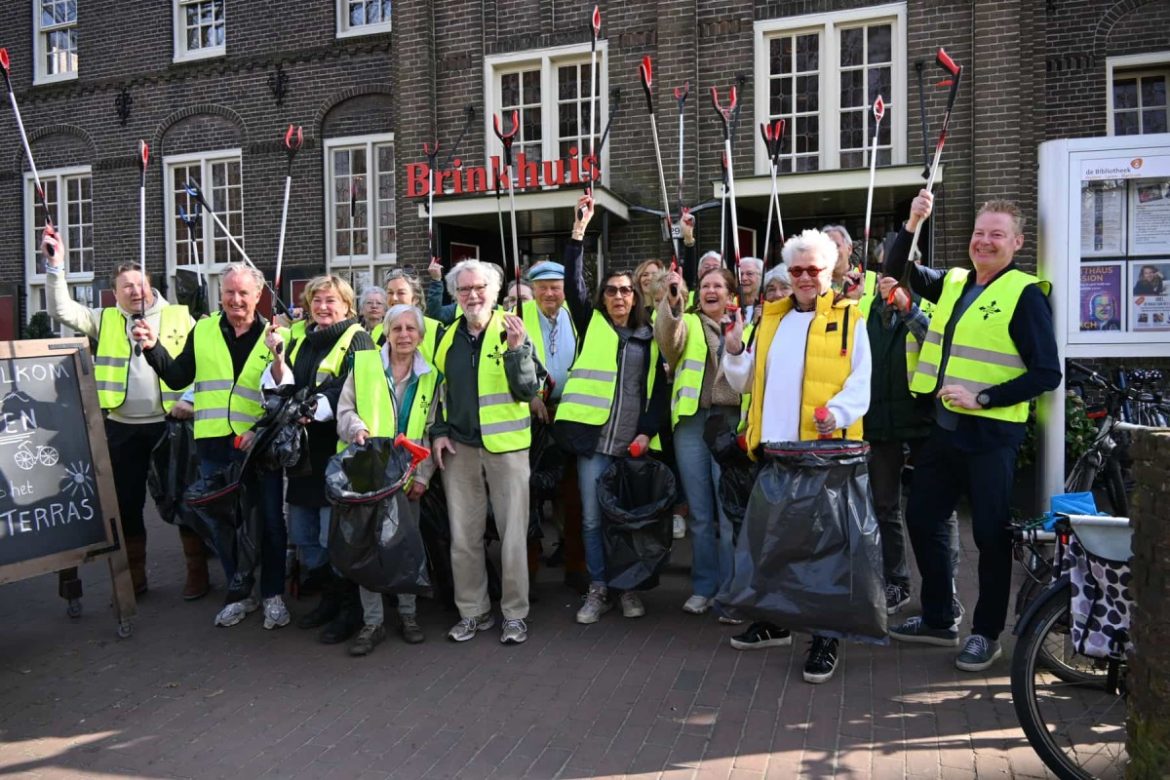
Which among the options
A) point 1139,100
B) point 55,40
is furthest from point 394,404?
point 55,40

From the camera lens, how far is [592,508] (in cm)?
466

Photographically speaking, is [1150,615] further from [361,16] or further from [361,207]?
[361,16]

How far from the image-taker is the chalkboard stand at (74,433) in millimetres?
4312

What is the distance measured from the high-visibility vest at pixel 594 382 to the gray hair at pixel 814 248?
1.19m

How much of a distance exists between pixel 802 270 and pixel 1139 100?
8.84 meters

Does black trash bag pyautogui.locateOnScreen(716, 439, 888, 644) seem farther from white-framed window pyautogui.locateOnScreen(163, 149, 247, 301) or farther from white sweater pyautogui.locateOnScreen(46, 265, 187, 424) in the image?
white-framed window pyautogui.locateOnScreen(163, 149, 247, 301)

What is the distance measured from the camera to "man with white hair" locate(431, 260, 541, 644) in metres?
4.39

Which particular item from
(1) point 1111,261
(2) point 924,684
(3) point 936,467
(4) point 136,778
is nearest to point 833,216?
(1) point 1111,261

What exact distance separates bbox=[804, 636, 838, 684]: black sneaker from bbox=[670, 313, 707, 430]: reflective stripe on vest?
4.30 feet

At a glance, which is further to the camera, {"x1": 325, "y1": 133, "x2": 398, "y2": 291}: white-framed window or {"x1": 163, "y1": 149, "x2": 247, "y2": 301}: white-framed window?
Answer: {"x1": 163, "y1": 149, "x2": 247, "y2": 301}: white-framed window

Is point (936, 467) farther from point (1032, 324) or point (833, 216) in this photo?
point (833, 216)

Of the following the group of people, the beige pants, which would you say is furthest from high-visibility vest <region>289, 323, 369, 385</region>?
the beige pants

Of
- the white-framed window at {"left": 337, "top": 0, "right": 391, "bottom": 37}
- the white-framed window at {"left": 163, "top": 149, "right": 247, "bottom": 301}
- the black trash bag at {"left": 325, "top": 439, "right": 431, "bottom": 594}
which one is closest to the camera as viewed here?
the black trash bag at {"left": 325, "top": 439, "right": 431, "bottom": 594}

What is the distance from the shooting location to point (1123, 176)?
5.56 metres
